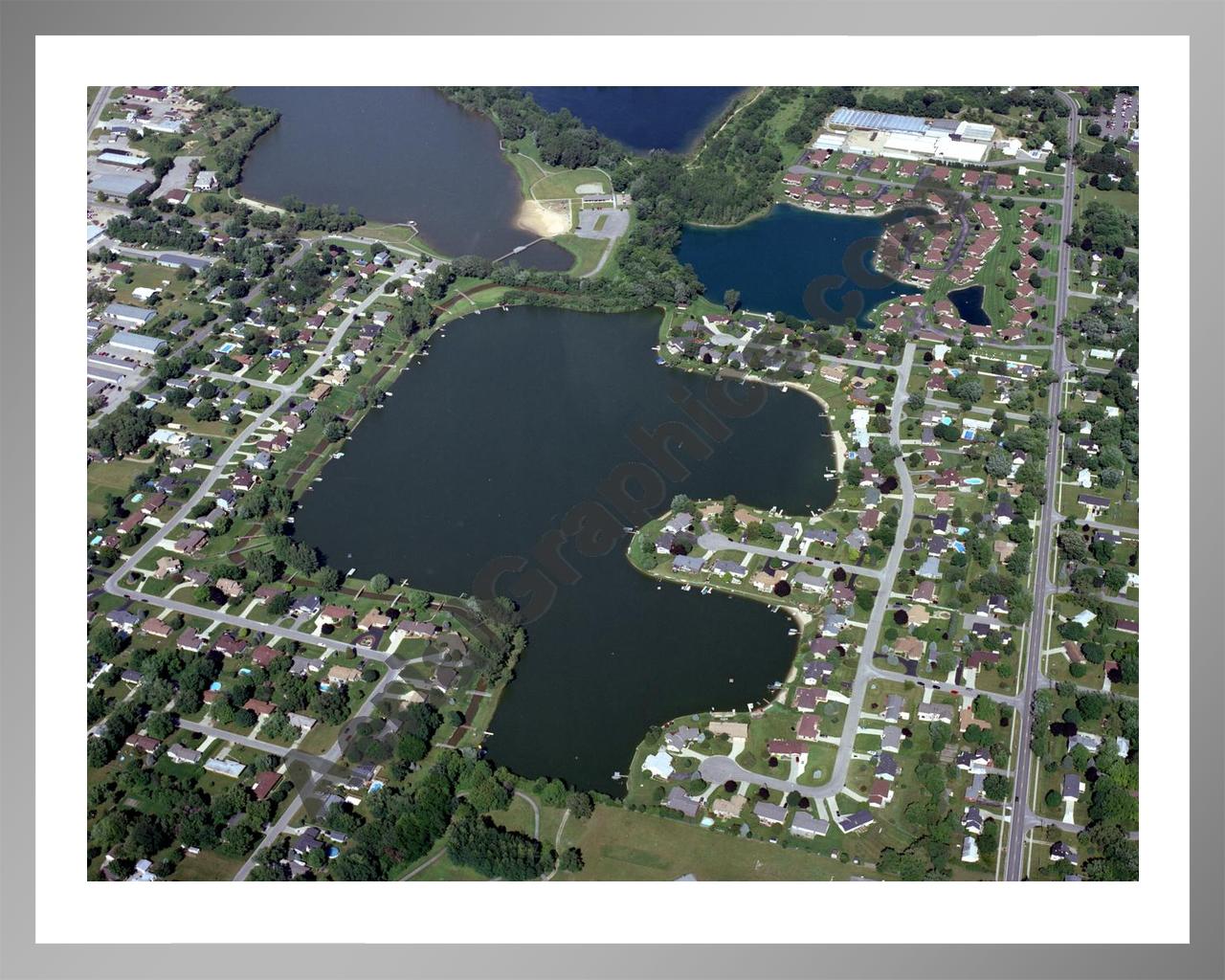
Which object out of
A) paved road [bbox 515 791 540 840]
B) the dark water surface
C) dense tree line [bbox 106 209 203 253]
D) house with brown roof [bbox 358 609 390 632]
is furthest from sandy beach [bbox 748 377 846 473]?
dense tree line [bbox 106 209 203 253]

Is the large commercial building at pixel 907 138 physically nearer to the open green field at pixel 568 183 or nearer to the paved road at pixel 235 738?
the open green field at pixel 568 183

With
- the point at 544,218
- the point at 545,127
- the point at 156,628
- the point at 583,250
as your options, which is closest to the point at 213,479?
the point at 156,628

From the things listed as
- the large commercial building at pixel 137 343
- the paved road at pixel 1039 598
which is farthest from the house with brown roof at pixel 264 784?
the large commercial building at pixel 137 343

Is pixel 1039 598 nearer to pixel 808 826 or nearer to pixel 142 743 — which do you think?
pixel 808 826

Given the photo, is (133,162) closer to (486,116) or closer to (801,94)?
(486,116)

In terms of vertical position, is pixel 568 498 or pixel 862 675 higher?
pixel 568 498

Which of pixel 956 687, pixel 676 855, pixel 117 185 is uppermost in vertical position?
pixel 117 185

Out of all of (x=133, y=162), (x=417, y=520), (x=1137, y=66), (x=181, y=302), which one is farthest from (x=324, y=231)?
(x=1137, y=66)
